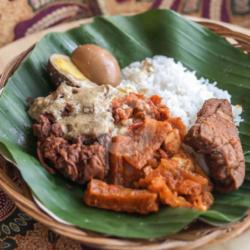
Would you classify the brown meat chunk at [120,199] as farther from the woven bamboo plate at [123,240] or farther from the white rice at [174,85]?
the white rice at [174,85]

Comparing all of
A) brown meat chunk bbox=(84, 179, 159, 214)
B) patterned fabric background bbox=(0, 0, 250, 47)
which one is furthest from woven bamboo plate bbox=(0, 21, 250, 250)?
patterned fabric background bbox=(0, 0, 250, 47)

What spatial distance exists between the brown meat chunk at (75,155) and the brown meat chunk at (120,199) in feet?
0.37

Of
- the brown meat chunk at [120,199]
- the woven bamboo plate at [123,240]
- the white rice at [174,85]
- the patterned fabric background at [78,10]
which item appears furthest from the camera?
the patterned fabric background at [78,10]

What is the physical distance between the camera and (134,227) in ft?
8.63

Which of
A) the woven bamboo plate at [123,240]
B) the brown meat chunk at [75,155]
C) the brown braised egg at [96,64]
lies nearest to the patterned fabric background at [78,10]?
the brown braised egg at [96,64]

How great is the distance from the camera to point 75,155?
9.43 ft

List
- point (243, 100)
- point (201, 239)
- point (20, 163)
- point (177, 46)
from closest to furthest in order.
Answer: point (201, 239) < point (20, 163) < point (243, 100) < point (177, 46)

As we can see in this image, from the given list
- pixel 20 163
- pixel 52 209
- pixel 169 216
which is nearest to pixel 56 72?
pixel 20 163

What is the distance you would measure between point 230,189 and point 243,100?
3.43 feet

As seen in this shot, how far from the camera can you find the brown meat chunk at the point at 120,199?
270 centimetres

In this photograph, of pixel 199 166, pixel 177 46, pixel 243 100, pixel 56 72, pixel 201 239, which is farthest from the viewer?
pixel 177 46

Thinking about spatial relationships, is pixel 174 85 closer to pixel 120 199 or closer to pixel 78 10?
pixel 120 199

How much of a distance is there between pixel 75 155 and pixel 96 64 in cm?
91

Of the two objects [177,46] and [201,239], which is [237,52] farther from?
[201,239]
